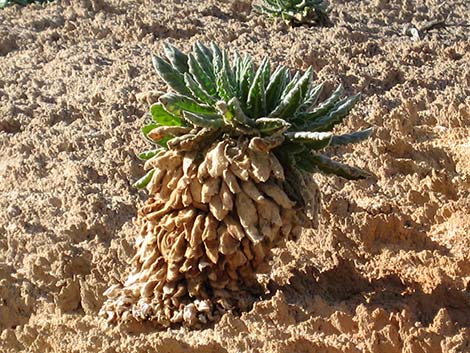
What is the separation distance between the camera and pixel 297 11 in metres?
7.51

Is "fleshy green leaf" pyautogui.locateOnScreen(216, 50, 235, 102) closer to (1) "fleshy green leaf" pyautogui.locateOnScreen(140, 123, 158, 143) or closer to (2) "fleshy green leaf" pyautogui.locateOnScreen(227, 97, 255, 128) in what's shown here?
(2) "fleshy green leaf" pyautogui.locateOnScreen(227, 97, 255, 128)

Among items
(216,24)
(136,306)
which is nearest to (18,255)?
(136,306)

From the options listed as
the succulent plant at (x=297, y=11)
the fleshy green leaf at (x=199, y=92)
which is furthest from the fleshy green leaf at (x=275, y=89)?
the succulent plant at (x=297, y=11)

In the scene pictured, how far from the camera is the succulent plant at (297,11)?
7.46 metres

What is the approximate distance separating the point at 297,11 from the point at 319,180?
11.6 ft

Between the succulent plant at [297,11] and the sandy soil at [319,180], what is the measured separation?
152mm

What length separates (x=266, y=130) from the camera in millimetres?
2924

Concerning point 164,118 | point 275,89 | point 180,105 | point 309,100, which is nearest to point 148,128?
point 164,118

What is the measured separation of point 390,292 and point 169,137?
1110 millimetres

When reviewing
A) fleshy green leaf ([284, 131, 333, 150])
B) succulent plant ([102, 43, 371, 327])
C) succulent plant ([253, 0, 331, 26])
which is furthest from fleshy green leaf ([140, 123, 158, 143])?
succulent plant ([253, 0, 331, 26])

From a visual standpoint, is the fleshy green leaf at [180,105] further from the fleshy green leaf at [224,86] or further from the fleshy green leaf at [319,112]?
the fleshy green leaf at [319,112]

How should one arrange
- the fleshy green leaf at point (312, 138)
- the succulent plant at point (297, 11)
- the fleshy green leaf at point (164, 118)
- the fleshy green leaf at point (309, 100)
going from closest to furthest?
the fleshy green leaf at point (312, 138)
the fleshy green leaf at point (164, 118)
the fleshy green leaf at point (309, 100)
the succulent plant at point (297, 11)

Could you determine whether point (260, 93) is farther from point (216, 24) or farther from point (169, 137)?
point (216, 24)

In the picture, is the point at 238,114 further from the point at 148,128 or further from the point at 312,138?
the point at 148,128
